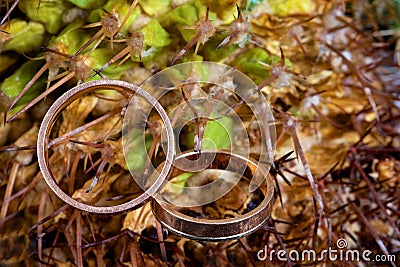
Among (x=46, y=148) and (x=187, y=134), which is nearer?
(x=46, y=148)

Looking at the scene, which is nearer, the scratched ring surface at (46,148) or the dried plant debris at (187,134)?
the scratched ring surface at (46,148)

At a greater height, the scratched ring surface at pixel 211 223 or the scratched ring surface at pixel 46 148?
the scratched ring surface at pixel 46 148

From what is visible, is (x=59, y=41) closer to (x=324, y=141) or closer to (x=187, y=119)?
(x=187, y=119)

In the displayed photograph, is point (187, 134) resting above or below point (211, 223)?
above

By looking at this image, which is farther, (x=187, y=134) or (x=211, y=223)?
(x=187, y=134)

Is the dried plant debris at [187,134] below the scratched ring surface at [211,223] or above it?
above
